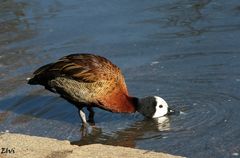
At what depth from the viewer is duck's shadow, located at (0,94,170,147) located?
7352mm

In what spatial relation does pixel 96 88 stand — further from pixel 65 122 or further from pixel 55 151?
pixel 55 151

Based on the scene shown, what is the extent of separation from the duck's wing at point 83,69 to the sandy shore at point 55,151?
1.33 metres

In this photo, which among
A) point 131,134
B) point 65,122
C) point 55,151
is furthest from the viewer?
point 65,122

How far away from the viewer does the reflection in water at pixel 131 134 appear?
718 cm

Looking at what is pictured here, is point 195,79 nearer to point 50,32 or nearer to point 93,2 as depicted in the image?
point 50,32

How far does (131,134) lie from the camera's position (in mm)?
7332

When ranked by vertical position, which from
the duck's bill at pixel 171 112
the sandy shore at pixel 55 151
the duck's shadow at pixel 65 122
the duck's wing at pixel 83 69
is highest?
the duck's wing at pixel 83 69

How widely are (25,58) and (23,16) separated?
7.41ft

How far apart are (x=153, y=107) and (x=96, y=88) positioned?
2.26 feet

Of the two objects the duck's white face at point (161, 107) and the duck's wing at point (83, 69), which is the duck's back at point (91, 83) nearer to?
the duck's wing at point (83, 69)

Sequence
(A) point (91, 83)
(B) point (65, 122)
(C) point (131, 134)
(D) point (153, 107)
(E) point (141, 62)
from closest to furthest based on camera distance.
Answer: (C) point (131, 134), (A) point (91, 83), (D) point (153, 107), (B) point (65, 122), (E) point (141, 62)

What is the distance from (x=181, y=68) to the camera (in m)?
8.88

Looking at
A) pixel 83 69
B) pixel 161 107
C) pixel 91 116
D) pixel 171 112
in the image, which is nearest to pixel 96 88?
pixel 83 69

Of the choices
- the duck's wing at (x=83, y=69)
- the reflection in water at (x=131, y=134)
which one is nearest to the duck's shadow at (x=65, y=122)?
the reflection in water at (x=131, y=134)
